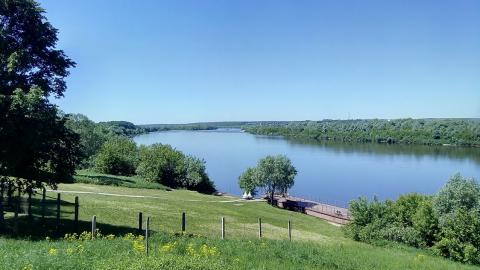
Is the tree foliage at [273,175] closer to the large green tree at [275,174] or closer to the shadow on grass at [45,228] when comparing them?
the large green tree at [275,174]

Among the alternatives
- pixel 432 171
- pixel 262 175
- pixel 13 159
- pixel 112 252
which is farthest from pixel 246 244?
pixel 432 171

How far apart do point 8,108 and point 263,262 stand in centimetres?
1142

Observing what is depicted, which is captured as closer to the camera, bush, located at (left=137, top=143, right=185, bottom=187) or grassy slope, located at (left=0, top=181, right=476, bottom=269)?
grassy slope, located at (left=0, top=181, right=476, bottom=269)

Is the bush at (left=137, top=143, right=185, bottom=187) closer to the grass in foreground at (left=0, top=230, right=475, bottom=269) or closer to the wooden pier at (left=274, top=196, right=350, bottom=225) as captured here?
the wooden pier at (left=274, top=196, right=350, bottom=225)

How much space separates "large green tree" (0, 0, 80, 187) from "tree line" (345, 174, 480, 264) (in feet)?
70.9

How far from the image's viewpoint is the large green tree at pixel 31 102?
17797 mm

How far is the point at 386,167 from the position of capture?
12250cm

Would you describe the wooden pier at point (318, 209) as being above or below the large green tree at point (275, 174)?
below

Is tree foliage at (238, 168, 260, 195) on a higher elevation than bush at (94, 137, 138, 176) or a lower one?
lower

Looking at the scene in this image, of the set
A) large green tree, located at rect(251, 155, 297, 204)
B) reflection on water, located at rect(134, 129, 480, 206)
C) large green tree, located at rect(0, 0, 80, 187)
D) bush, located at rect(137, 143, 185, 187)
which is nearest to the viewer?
large green tree, located at rect(0, 0, 80, 187)

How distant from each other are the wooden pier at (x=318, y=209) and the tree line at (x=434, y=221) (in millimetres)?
18753

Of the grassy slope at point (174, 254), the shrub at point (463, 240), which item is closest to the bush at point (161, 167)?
the grassy slope at point (174, 254)

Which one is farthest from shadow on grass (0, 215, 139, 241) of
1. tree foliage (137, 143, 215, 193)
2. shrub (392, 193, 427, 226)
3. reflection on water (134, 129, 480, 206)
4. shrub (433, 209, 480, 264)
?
reflection on water (134, 129, 480, 206)

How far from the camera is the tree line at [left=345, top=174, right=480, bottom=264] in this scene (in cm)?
2959
